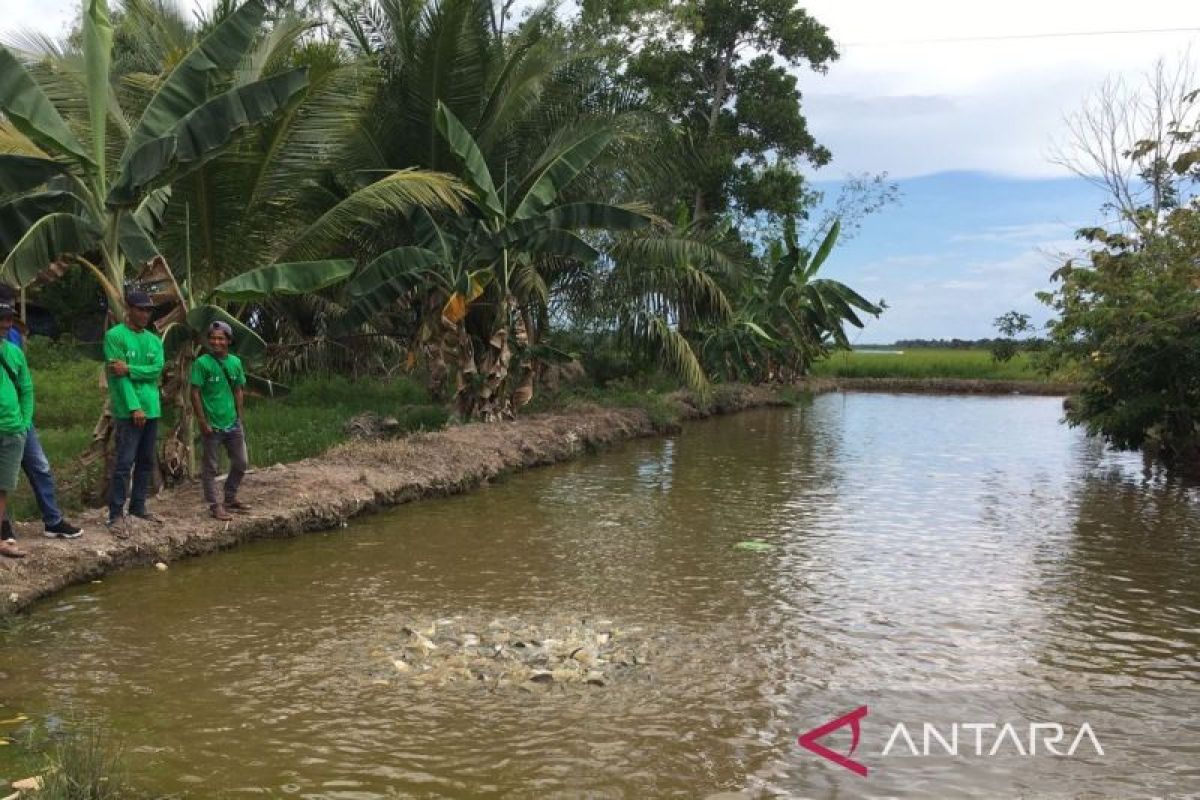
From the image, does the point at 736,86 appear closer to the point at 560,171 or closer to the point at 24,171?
the point at 560,171

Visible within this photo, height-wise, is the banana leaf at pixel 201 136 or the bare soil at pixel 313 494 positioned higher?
the banana leaf at pixel 201 136

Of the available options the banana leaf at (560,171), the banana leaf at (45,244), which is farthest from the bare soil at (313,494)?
the banana leaf at (560,171)

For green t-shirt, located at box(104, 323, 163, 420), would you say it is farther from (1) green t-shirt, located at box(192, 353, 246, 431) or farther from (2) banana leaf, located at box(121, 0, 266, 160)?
(2) banana leaf, located at box(121, 0, 266, 160)

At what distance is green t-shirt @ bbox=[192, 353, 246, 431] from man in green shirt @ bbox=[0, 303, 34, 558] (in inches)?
63.9

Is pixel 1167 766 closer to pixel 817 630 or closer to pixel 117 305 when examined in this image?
pixel 817 630

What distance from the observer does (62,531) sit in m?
7.20

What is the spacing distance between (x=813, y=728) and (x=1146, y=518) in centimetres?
793

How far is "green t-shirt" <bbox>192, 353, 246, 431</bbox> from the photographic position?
323 inches

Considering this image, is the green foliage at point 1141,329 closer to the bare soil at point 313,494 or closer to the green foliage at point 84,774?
the bare soil at point 313,494

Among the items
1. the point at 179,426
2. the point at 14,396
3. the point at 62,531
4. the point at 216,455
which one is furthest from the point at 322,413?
the point at 14,396

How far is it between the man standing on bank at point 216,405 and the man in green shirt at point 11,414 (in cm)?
164

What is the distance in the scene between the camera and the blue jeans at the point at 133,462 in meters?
7.44

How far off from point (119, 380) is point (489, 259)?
314 inches

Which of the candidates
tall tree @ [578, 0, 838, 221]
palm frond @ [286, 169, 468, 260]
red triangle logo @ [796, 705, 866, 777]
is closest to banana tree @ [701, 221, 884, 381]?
tall tree @ [578, 0, 838, 221]
